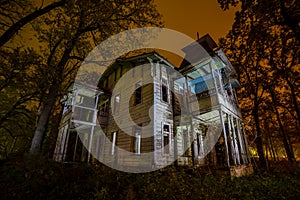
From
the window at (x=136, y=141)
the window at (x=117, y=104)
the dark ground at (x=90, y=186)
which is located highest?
the window at (x=117, y=104)

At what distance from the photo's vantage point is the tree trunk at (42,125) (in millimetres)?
8320

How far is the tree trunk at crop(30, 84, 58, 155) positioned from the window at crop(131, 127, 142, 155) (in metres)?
5.56

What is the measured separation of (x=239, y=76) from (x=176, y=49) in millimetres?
8954

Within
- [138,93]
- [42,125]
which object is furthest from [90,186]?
[138,93]

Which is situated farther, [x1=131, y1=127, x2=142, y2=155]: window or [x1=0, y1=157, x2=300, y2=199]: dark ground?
[x1=131, y1=127, x2=142, y2=155]: window

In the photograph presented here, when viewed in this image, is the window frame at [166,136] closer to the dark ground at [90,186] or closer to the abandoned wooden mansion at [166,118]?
the abandoned wooden mansion at [166,118]

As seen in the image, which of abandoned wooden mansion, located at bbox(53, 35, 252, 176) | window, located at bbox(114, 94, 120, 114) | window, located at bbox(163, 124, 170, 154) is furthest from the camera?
window, located at bbox(114, 94, 120, 114)

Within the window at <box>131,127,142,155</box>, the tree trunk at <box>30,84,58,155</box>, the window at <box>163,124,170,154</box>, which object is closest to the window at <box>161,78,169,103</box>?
the window at <box>163,124,170,154</box>

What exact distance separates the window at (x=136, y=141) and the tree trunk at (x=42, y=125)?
5.56 metres

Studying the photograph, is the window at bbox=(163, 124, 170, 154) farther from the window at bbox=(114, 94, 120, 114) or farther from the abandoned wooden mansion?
the window at bbox=(114, 94, 120, 114)

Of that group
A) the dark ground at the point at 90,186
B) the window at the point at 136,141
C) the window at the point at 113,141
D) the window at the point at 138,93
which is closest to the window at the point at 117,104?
the window at the point at 113,141

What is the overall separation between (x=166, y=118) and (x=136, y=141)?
2792 millimetres

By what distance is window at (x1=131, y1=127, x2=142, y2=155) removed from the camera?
35.7 feet

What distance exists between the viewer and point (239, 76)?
17625 mm
